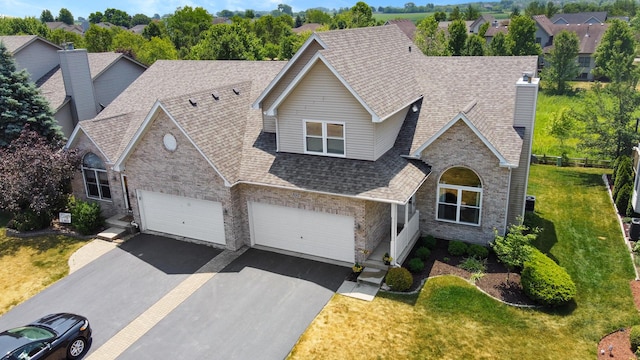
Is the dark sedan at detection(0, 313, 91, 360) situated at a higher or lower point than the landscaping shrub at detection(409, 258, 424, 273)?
higher

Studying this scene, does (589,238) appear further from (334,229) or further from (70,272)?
(70,272)

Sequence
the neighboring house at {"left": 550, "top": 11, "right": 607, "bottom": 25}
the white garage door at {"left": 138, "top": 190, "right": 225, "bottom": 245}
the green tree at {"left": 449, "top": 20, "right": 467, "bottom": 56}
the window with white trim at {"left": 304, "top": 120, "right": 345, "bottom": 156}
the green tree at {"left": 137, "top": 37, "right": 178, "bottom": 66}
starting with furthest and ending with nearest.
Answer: the neighboring house at {"left": 550, "top": 11, "right": 607, "bottom": 25}, the green tree at {"left": 137, "top": 37, "right": 178, "bottom": 66}, the green tree at {"left": 449, "top": 20, "right": 467, "bottom": 56}, the white garage door at {"left": 138, "top": 190, "right": 225, "bottom": 245}, the window with white trim at {"left": 304, "top": 120, "right": 345, "bottom": 156}

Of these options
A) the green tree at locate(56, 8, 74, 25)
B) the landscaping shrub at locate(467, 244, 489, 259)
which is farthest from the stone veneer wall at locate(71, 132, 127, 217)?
the green tree at locate(56, 8, 74, 25)

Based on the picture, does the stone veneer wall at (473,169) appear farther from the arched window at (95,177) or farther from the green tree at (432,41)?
the green tree at (432,41)

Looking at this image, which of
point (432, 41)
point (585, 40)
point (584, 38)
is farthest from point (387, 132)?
point (584, 38)

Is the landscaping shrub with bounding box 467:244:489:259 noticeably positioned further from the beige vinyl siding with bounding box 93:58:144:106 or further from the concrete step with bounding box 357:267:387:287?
the beige vinyl siding with bounding box 93:58:144:106

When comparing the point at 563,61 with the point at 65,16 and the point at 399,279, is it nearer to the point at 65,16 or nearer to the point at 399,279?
the point at 399,279

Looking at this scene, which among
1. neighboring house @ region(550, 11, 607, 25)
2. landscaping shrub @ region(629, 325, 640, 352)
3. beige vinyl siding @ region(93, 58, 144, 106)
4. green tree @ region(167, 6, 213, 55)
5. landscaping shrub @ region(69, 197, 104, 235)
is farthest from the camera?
neighboring house @ region(550, 11, 607, 25)

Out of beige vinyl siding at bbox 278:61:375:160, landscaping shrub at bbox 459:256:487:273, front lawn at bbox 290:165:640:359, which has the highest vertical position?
beige vinyl siding at bbox 278:61:375:160
